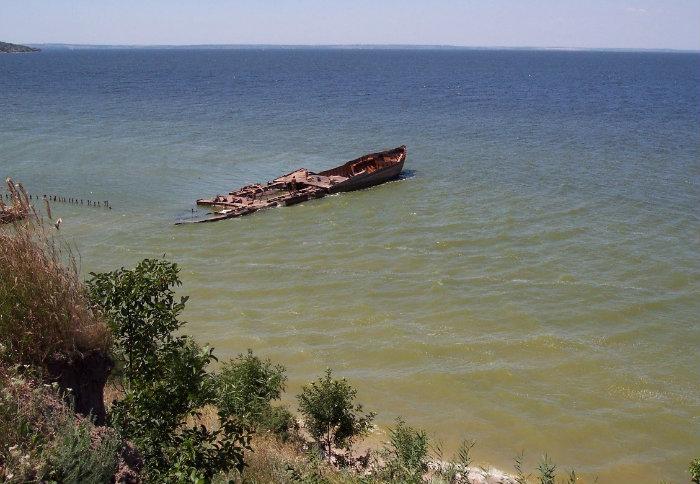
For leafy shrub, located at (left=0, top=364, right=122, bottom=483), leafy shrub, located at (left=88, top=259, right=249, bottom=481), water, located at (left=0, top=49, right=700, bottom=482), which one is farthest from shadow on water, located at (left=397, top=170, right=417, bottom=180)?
leafy shrub, located at (left=0, top=364, right=122, bottom=483)

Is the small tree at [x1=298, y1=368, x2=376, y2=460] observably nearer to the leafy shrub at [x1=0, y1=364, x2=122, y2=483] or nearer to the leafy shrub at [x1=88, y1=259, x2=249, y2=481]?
the leafy shrub at [x1=88, y1=259, x2=249, y2=481]

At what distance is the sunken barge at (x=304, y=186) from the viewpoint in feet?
105

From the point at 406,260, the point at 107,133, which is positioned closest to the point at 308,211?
the point at 406,260

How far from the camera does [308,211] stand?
3198 centimetres

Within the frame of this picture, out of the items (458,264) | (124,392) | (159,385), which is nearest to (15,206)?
(124,392)

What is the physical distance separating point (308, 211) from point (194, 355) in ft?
81.1

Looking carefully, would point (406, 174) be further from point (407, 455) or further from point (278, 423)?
point (407, 455)

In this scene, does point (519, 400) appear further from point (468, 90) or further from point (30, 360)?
point (468, 90)

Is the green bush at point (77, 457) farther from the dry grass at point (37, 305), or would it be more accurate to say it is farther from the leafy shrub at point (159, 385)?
the dry grass at point (37, 305)

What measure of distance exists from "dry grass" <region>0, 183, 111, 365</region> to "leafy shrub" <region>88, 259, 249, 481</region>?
0.40 meters

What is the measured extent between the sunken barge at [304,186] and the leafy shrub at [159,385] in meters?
22.3

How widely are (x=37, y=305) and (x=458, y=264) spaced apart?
59.4 feet

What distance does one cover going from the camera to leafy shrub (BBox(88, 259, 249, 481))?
7.30 meters

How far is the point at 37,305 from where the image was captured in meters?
8.18
